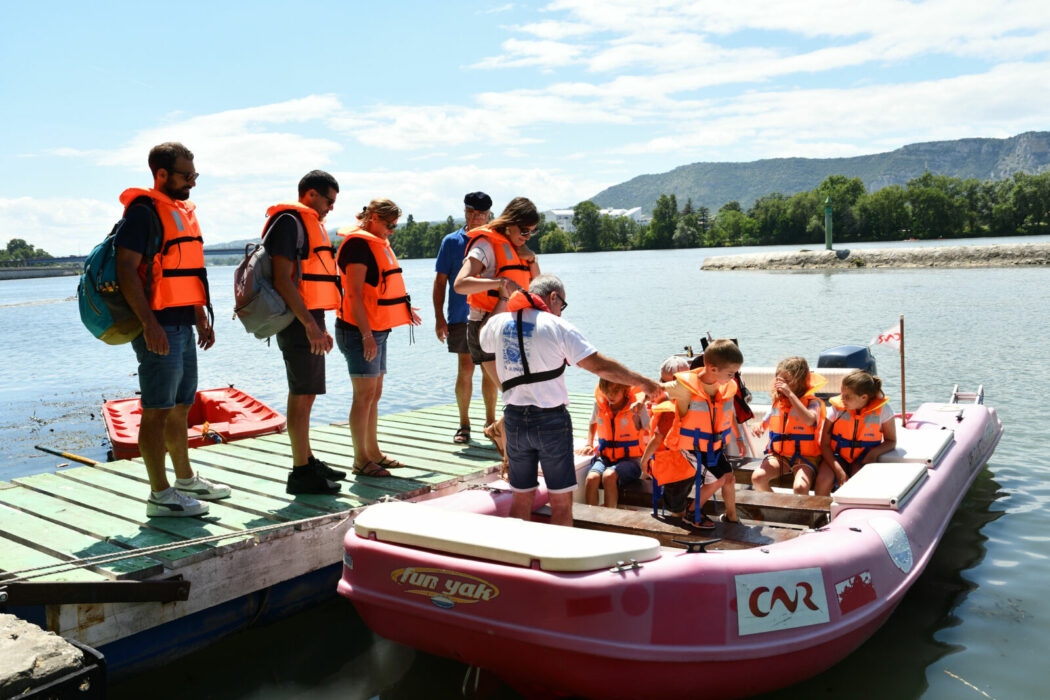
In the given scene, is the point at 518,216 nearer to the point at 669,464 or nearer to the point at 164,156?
the point at 669,464

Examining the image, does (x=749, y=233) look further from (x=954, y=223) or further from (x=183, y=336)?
(x=183, y=336)

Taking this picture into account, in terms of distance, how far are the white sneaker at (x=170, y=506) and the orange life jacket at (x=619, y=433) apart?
96.7 inches

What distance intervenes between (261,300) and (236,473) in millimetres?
1625

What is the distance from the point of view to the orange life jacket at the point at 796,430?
548 centimetres

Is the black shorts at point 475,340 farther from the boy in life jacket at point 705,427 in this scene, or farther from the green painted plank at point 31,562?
the green painted plank at point 31,562

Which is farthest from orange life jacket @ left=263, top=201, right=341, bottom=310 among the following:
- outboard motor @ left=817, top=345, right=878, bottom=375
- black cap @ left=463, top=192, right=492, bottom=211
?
outboard motor @ left=817, top=345, right=878, bottom=375

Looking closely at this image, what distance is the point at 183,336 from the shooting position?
4.22 m

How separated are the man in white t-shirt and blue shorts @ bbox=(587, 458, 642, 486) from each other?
1173 millimetres

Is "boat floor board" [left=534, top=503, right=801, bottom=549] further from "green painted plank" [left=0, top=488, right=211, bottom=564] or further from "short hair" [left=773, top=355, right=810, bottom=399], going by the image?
"green painted plank" [left=0, top=488, right=211, bottom=564]

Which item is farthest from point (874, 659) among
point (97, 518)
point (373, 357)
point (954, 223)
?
point (954, 223)

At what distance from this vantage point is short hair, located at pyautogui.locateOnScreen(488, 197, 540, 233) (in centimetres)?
479

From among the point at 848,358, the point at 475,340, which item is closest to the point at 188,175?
the point at 475,340

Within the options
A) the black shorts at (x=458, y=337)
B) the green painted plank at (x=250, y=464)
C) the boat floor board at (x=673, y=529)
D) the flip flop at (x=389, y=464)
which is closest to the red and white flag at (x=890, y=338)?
the boat floor board at (x=673, y=529)

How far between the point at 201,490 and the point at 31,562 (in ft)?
3.47
